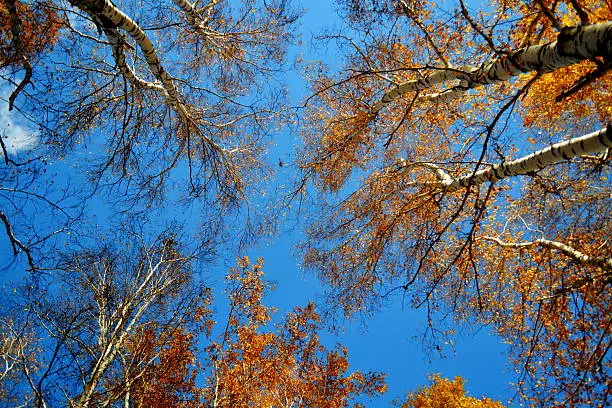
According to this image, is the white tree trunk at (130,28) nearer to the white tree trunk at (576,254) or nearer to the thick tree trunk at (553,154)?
the thick tree trunk at (553,154)

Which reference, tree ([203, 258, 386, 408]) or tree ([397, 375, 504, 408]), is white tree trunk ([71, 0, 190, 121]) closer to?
tree ([203, 258, 386, 408])

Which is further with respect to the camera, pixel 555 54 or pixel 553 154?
pixel 553 154

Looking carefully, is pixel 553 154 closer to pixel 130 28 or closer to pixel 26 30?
pixel 130 28

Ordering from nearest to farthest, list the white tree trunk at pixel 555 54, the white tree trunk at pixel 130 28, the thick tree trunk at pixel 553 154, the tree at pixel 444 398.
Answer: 1. the white tree trunk at pixel 555 54
2. the thick tree trunk at pixel 553 154
3. the white tree trunk at pixel 130 28
4. the tree at pixel 444 398

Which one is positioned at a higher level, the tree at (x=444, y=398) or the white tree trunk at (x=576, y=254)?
the tree at (x=444, y=398)

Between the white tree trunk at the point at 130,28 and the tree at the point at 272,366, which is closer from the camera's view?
the white tree trunk at the point at 130,28

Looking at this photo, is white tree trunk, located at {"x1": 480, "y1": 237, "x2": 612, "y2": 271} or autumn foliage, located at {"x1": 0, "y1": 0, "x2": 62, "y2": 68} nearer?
autumn foliage, located at {"x1": 0, "y1": 0, "x2": 62, "y2": 68}

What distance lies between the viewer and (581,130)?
6.16 m

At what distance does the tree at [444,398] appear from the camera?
13461mm

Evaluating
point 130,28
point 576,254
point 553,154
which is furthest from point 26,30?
point 576,254

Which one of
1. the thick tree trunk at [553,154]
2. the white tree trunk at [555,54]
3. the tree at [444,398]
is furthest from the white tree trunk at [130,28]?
the tree at [444,398]

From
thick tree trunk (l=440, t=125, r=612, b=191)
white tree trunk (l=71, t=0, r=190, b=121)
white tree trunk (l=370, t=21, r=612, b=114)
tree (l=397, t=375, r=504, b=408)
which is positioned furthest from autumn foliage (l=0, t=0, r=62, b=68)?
tree (l=397, t=375, r=504, b=408)

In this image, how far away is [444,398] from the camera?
1456 centimetres

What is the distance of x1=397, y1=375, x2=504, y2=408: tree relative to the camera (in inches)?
530
